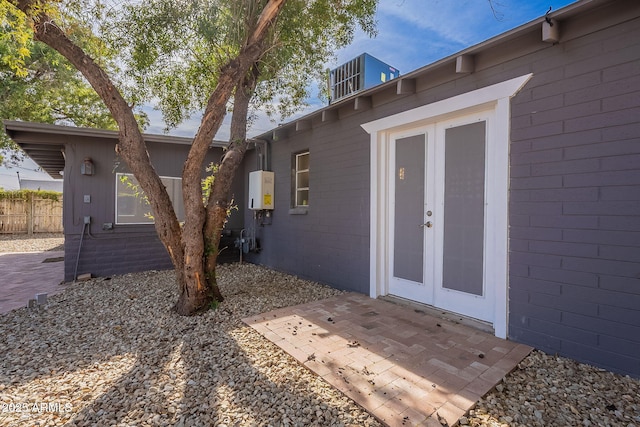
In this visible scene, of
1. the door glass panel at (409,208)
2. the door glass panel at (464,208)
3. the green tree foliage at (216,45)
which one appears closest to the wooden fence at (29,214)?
the green tree foliage at (216,45)

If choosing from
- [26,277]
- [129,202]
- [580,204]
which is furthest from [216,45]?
[26,277]

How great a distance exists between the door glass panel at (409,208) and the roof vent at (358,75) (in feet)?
5.20

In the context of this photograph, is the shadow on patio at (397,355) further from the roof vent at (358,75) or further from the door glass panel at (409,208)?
the roof vent at (358,75)

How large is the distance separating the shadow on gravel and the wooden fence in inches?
Answer: 447

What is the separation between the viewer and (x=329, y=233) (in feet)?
16.7

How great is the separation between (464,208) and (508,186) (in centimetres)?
56

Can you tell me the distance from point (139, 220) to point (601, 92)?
7203 mm

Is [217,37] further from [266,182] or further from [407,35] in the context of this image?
[407,35]

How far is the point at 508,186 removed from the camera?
2.90m

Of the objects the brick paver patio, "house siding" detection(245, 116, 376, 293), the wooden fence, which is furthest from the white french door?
the wooden fence

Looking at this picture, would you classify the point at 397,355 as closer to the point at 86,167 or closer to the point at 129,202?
the point at 129,202

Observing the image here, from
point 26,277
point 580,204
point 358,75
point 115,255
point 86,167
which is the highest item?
point 358,75

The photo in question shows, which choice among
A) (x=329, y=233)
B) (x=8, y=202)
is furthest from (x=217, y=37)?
(x=8, y=202)

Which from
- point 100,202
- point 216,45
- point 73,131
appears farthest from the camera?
point 100,202
